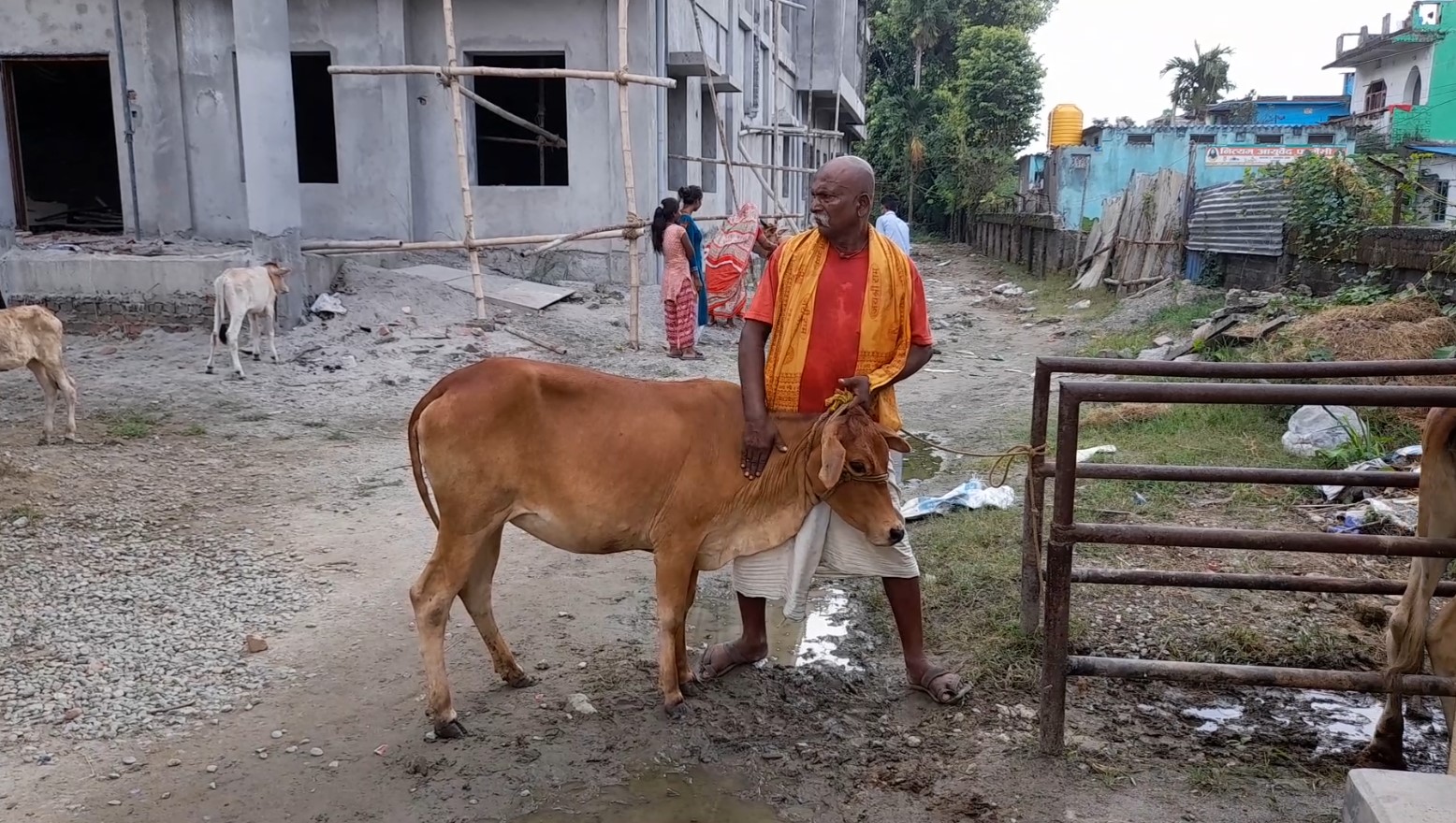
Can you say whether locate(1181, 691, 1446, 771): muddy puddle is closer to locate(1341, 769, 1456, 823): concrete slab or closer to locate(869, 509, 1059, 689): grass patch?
locate(869, 509, 1059, 689): grass patch

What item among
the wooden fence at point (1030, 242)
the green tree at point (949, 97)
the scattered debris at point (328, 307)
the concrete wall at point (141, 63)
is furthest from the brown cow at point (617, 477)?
the green tree at point (949, 97)

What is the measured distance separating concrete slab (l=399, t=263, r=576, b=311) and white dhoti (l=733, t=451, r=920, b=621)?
918 cm

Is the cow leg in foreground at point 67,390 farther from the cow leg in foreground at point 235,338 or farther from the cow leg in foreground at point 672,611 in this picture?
the cow leg in foreground at point 672,611

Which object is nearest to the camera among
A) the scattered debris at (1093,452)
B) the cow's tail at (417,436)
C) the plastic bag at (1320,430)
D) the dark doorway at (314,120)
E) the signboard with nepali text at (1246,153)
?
the cow's tail at (417,436)

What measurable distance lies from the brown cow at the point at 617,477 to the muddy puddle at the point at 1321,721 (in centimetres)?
133

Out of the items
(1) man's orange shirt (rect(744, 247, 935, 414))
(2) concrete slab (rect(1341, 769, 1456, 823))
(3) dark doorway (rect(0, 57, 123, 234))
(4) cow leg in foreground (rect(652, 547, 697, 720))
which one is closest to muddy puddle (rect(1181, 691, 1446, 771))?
(2) concrete slab (rect(1341, 769, 1456, 823))

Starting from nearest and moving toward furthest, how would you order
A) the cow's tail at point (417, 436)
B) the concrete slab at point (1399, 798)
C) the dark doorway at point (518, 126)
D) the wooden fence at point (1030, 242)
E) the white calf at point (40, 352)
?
the concrete slab at point (1399, 798) → the cow's tail at point (417, 436) → the white calf at point (40, 352) → the dark doorway at point (518, 126) → the wooden fence at point (1030, 242)

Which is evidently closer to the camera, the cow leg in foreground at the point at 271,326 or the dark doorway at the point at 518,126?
the cow leg in foreground at the point at 271,326

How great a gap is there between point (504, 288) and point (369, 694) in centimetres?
961

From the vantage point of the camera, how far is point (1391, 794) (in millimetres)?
2199

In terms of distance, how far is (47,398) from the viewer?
7215 mm

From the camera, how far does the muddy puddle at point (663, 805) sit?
3057mm

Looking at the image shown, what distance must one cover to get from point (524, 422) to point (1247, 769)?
2501mm

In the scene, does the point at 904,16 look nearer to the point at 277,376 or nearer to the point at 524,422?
the point at 277,376
